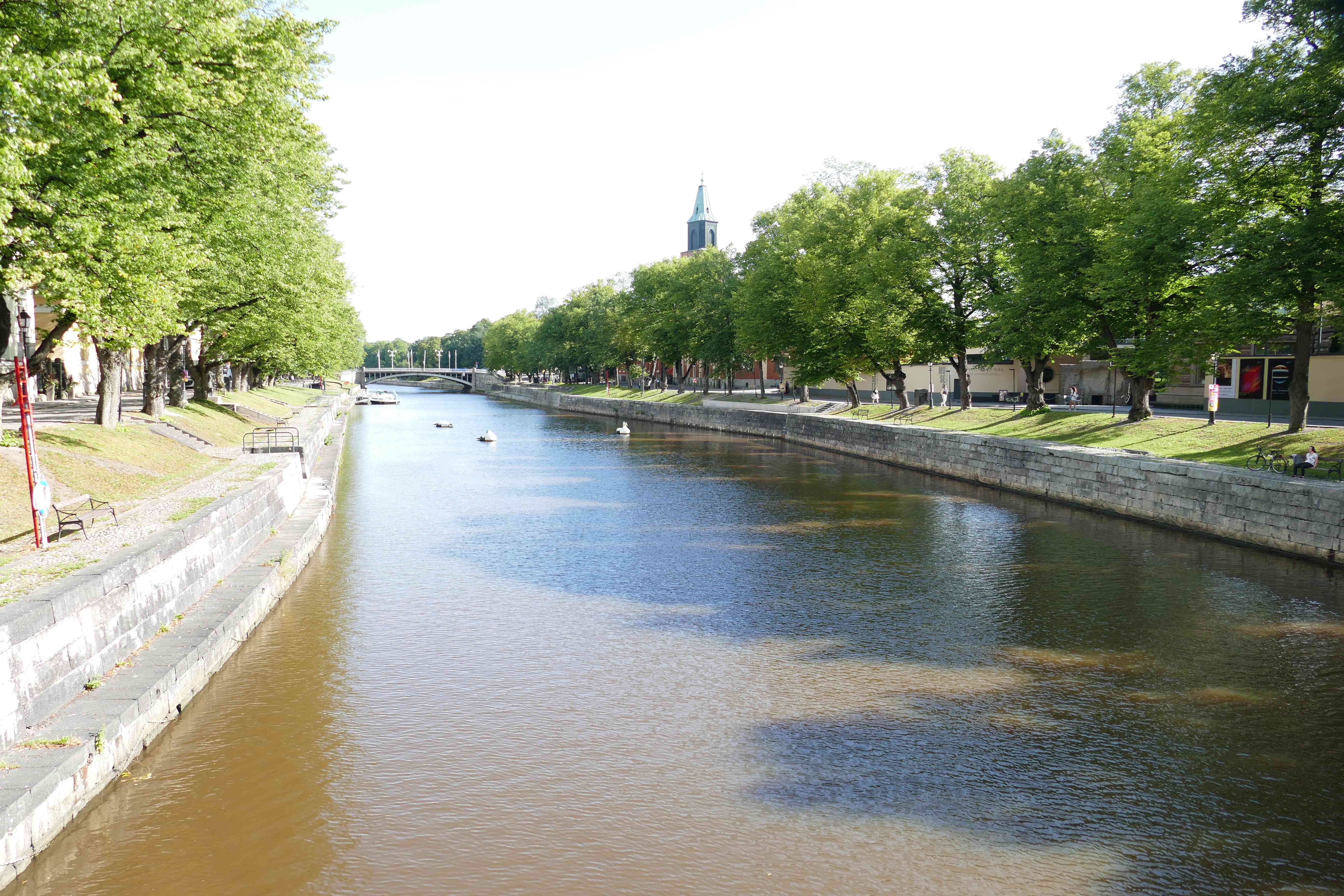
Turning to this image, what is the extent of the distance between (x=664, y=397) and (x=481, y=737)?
8430 centimetres

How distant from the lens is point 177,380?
4584 centimetres

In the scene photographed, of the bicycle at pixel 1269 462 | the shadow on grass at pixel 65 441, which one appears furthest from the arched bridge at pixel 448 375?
the bicycle at pixel 1269 462

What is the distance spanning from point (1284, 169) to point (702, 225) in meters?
141

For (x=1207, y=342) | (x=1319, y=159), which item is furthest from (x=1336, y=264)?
(x=1207, y=342)

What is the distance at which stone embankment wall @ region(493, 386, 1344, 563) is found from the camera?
23625 millimetres

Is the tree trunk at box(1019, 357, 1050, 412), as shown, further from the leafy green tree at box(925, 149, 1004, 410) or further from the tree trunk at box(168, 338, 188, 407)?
the tree trunk at box(168, 338, 188, 407)

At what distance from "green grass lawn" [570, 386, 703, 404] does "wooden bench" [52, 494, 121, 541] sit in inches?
2639

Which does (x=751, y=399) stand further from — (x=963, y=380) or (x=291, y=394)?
(x=291, y=394)

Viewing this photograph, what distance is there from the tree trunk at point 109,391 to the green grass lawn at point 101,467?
44 cm

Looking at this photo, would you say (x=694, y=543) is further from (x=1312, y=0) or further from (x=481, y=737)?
(x=1312, y=0)

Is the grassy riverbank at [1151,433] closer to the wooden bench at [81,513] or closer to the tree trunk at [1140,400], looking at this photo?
the tree trunk at [1140,400]

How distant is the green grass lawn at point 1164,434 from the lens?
28844 millimetres

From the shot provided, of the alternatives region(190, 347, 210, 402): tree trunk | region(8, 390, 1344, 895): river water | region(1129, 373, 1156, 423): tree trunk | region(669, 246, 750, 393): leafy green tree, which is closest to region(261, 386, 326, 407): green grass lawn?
region(190, 347, 210, 402): tree trunk

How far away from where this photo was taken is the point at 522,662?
53.0 ft
